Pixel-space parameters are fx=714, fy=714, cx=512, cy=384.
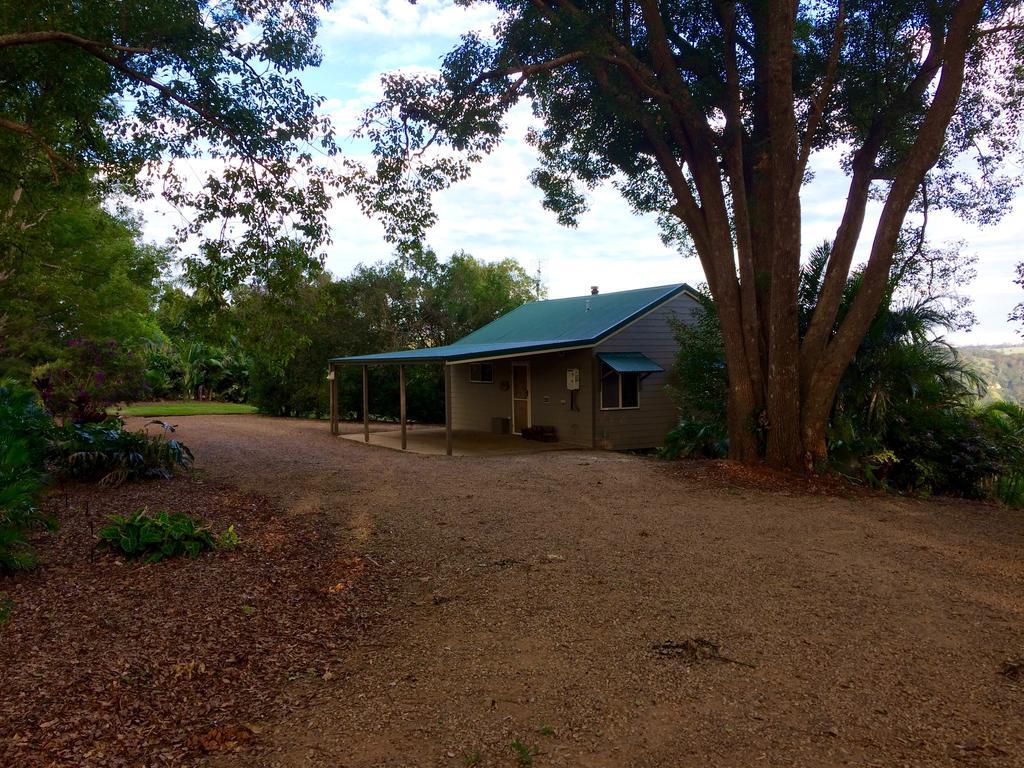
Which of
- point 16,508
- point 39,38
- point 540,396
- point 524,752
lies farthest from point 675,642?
point 540,396

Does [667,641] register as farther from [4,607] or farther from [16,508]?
[16,508]

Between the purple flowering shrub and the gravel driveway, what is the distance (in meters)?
4.27

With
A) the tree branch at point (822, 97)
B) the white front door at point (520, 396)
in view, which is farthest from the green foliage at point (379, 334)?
the tree branch at point (822, 97)

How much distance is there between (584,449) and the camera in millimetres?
15922

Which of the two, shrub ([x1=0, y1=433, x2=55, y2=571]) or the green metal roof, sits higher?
the green metal roof

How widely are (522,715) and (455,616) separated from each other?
1.42m

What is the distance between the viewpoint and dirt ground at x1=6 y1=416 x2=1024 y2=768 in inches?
121

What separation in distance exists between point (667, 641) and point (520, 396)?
47.0 feet

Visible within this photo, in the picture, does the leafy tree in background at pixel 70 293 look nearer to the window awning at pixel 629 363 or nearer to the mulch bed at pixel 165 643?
the window awning at pixel 629 363

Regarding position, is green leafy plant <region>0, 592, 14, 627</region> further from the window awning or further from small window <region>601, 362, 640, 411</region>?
small window <region>601, 362, 640, 411</region>

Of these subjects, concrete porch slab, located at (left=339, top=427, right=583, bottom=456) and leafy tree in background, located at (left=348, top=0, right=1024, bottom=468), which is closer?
leafy tree in background, located at (left=348, top=0, right=1024, bottom=468)

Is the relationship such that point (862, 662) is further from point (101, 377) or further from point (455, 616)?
point (101, 377)

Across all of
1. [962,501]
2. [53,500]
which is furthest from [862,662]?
[53,500]

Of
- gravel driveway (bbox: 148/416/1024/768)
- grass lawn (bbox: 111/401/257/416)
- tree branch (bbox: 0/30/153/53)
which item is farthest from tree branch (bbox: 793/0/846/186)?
grass lawn (bbox: 111/401/257/416)
